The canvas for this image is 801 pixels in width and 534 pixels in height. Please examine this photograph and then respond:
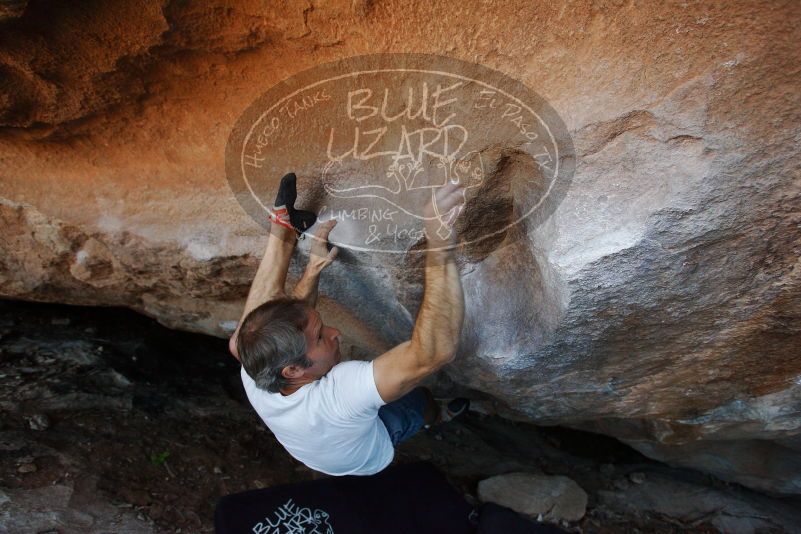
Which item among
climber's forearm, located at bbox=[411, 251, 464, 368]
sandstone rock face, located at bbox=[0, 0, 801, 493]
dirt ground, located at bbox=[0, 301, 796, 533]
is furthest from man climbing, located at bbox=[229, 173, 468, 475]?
dirt ground, located at bbox=[0, 301, 796, 533]

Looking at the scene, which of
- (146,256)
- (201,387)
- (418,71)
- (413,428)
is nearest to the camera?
(418,71)

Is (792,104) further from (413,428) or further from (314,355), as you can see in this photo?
(413,428)

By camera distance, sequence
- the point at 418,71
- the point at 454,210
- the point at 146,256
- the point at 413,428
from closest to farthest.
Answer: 1. the point at 418,71
2. the point at 454,210
3. the point at 146,256
4. the point at 413,428

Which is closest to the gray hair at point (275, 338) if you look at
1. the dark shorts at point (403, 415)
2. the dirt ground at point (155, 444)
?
the dark shorts at point (403, 415)

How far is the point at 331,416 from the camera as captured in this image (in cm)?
134

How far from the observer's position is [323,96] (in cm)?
123

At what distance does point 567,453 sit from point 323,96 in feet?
5.88

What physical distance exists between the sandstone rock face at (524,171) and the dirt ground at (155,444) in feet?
1.30

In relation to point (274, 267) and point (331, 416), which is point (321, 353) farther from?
point (274, 267)

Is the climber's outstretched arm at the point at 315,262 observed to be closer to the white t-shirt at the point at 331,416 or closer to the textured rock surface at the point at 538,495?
the white t-shirt at the point at 331,416

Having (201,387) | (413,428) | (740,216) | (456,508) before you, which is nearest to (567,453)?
(456,508)

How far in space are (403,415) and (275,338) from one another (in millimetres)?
561

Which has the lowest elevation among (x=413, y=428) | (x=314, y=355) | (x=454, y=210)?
(x=413, y=428)

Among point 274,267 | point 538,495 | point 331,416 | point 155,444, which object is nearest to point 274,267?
point 274,267
